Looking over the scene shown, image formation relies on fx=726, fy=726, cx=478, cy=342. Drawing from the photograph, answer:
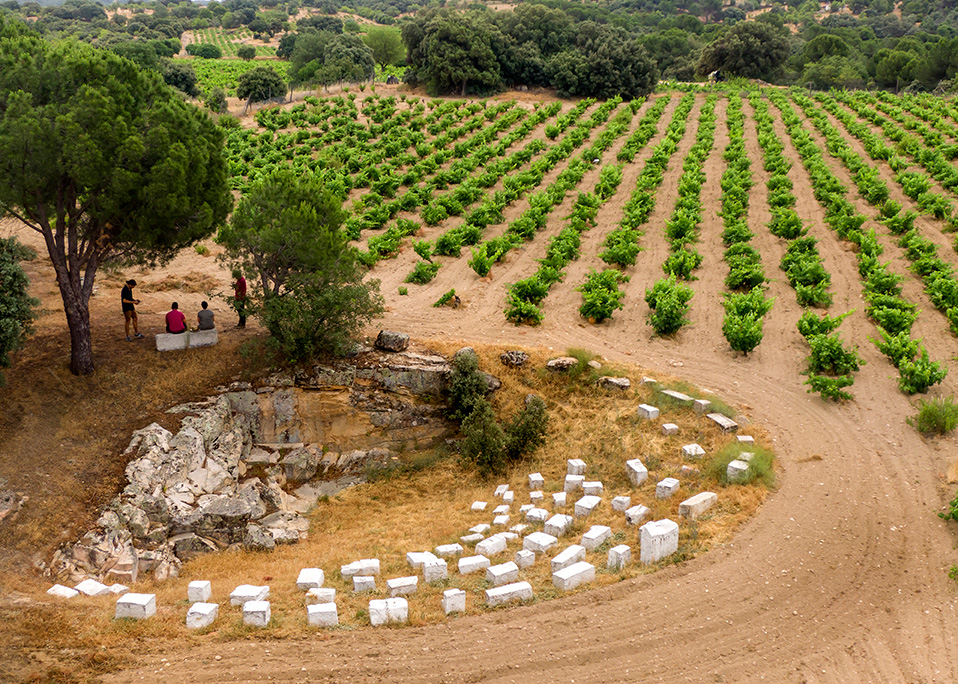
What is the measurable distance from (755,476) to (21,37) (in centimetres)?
1807

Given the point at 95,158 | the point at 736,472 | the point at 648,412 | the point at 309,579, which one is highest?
the point at 95,158

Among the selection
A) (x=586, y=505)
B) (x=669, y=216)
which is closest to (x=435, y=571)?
(x=586, y=505)

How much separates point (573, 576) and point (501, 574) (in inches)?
45.6

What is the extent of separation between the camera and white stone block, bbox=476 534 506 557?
1295cm

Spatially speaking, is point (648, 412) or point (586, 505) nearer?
point (586, 505)

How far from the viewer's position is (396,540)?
14289 mm

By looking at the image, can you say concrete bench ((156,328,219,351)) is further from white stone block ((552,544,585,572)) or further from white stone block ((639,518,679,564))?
white stone block ((639,518,679,564))

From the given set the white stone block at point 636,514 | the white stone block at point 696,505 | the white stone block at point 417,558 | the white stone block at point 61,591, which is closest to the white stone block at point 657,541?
the white stone block at point 636,514

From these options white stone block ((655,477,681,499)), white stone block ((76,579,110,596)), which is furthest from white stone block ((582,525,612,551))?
white stone block ((76,579,110,596))

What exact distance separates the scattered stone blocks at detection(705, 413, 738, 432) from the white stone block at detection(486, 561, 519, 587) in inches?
268

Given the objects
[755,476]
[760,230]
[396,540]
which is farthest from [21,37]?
[760,230]

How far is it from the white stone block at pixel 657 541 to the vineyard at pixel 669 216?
7717 millimetres

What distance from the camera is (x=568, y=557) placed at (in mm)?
12141

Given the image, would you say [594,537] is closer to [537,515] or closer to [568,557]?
[568,557]
